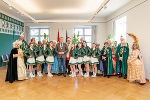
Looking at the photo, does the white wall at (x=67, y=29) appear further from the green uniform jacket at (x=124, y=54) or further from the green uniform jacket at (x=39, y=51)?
the green uniform jacket at (x=124, y=54)

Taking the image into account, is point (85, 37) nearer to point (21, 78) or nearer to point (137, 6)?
point (137, 6)

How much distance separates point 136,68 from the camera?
4059 millimetres

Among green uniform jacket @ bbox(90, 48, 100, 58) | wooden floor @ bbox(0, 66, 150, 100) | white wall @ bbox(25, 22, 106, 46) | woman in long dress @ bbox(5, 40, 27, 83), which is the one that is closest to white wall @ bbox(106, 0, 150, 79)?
wooden floor @ bbox(0, 66, 150, 100)

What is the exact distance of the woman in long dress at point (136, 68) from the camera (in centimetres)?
404

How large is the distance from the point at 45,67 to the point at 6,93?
2336 mm

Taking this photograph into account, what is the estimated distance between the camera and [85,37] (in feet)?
35.3

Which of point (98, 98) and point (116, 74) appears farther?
point (116, 74)

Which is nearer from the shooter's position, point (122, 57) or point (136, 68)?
point (136, 68)

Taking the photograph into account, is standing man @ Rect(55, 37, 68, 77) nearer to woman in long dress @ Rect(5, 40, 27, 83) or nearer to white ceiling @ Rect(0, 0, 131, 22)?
woman in long dress @ Rect(5, 40, 27, 83)

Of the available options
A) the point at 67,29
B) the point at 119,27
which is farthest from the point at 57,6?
the point at 119,27

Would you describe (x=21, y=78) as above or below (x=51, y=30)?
below

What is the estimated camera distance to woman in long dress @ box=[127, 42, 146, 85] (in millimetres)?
4043

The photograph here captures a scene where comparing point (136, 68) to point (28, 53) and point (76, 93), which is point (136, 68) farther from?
point (28, 53)

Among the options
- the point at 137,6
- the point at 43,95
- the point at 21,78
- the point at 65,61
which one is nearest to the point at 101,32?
the point at 137,6
